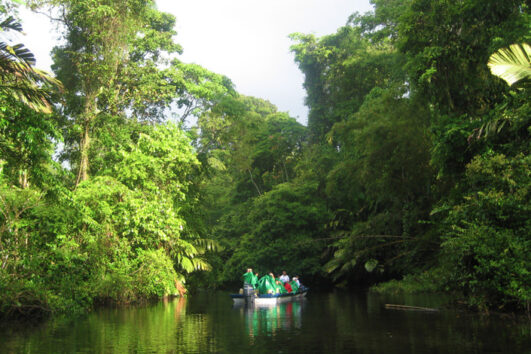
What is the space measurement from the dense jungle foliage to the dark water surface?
1.82 metres

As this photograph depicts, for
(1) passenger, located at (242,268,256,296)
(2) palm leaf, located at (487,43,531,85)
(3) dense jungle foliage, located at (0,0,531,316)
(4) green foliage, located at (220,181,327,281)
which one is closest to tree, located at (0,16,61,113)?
(3) dense jungle foliage, located at (0,0,531,316)

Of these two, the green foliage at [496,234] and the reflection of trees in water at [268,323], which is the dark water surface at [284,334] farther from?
the green foliage at [496,234]

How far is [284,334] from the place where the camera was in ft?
42.9

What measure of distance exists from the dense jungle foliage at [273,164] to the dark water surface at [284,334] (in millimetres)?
1819

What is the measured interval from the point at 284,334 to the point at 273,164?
3382 cm

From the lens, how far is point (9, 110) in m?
12.9

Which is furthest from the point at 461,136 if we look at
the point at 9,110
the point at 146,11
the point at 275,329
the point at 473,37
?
the point at 146,11

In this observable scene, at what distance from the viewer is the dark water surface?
1055 centimetres

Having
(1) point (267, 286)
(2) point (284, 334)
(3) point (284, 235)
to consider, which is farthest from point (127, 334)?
(3) point (284, 235)

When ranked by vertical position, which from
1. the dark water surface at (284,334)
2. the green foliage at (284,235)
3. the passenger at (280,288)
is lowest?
the dark water surface at (284,334)

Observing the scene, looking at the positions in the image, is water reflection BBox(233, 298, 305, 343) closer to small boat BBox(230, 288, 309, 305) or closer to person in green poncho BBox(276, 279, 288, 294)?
small boat BBox(230, 288, 309, 305)

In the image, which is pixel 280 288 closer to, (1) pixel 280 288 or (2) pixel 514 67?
(1) pixel 280 288

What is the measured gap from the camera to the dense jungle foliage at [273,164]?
1462 centimetres

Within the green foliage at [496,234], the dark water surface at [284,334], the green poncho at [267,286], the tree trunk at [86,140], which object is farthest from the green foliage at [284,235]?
the green foliage at [496,234]
